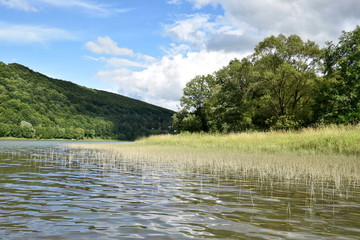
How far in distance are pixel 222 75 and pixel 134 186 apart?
211ft

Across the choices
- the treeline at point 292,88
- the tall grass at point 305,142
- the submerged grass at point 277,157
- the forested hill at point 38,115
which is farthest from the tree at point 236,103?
the forested hill at point 38,115

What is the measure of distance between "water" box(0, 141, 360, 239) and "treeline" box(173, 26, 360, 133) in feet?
96.6

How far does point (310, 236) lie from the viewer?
5.01m

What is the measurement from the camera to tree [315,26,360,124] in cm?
3528

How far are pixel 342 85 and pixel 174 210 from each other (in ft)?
118

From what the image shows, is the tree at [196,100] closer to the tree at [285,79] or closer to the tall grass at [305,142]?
the tree at [285,79]

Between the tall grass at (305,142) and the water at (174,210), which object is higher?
the tall grass at (305,142)

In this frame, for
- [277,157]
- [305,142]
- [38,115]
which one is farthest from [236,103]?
[38,115]

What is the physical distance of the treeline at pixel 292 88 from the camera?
36.4 metres

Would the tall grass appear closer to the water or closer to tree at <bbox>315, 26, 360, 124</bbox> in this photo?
tree at <bbox>315, 26, 360, 124</bbox>

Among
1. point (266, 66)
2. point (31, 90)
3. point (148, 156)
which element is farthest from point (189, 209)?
point (31, 90)

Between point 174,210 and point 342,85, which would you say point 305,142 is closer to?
point 342,85

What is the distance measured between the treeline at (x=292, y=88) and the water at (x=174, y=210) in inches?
1159

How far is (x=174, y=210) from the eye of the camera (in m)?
6.82
